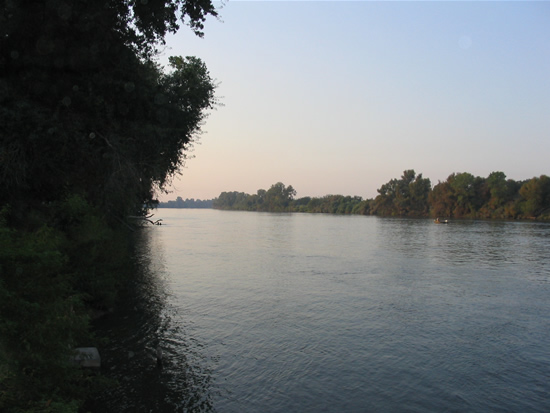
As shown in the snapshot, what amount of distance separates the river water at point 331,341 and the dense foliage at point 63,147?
3246 mm

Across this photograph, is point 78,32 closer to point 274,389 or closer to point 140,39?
point 140,39

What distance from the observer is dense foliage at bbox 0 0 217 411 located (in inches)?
396

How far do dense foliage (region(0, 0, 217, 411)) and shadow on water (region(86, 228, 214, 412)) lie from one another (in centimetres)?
131

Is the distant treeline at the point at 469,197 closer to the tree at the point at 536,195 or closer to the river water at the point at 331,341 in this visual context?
the tree at the point at 536,195

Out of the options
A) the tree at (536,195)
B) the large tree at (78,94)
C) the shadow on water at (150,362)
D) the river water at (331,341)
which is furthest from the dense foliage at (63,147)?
the tree at (536,195)

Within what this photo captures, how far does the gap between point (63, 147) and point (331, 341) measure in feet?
45.6

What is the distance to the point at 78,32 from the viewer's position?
15.4 m

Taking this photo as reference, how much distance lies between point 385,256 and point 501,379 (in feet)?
114

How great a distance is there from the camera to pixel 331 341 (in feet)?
65.8

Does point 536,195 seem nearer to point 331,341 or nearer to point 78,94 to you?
point 331,341

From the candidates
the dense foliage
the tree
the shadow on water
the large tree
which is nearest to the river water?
the shadow on water

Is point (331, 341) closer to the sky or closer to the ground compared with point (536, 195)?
closer to the ground

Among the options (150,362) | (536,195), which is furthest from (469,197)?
(150,362)

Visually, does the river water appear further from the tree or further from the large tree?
the tree
